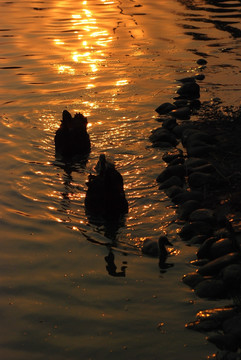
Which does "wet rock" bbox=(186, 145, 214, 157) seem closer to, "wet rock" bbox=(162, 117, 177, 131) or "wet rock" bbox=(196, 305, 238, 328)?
"wet rock" bbox=(162, 117, 177, 131)

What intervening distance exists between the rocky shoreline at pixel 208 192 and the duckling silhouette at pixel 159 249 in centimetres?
36

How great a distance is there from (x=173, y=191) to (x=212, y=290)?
103 inches

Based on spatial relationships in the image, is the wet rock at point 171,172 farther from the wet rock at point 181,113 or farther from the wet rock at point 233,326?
the wet rock at point 233,326

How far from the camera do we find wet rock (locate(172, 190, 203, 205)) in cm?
919

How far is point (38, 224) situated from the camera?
8711 mm

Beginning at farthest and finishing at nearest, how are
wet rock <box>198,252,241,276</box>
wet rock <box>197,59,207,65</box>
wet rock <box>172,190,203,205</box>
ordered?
wet rock <box>197,59,207,65</box>
wet rock <box>172,190,203,205</box>
wet rock <box>198,252,241,276</box>

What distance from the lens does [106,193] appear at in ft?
28.2

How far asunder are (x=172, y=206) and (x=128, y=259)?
5.17ft

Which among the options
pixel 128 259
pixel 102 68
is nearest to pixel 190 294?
pixel 128 259

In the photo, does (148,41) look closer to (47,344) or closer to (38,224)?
(38,224)

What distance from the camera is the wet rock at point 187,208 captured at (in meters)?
8.73

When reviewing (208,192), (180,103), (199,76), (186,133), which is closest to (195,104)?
(180,103)

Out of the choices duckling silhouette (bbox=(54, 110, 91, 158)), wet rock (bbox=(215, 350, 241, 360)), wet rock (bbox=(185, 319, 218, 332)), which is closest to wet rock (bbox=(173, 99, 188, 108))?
duckling silhouette (bbox=(54, 110, 91, 158))

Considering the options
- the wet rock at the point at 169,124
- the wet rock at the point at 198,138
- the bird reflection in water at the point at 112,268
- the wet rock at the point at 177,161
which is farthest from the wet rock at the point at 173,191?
the wet rock at the point at 169,124
